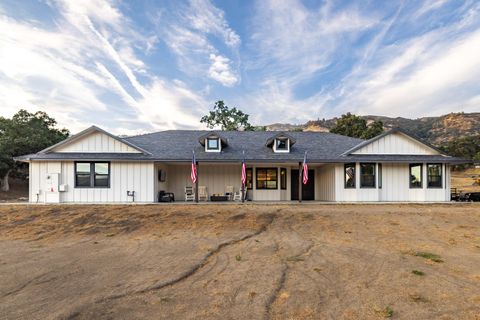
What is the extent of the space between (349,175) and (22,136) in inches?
1342

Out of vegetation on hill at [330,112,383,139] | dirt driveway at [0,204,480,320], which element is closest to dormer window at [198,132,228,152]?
dirt driveway at [0,204,480,320]

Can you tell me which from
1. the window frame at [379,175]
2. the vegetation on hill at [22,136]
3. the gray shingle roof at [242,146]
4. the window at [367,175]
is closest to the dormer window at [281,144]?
the gray shingle roof at [242,146]

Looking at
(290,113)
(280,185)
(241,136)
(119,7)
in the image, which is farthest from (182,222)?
(290,113)

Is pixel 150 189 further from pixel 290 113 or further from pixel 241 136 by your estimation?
pixel 290 113

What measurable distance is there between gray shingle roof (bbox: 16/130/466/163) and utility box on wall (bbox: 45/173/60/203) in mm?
1074

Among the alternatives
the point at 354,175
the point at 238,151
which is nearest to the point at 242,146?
the point at 238,151

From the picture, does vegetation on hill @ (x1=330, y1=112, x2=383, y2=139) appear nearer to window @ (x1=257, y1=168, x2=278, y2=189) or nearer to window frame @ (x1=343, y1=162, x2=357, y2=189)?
window frame @ (x1=343, y1=162, x2=357, y2=189)

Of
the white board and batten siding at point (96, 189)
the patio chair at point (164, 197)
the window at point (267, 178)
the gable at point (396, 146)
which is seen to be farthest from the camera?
the window at point (267, 178)

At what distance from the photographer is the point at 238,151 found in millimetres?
17719

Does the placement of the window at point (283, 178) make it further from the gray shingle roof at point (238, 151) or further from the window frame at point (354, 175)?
the window frame at point (354, 175)

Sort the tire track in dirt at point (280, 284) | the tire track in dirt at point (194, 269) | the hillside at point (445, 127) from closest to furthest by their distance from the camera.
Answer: the tire track in dirt at point (280, 284), the tire track in dirt at point (194, 269), the hillside at point (445, 127)

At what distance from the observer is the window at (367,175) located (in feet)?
53.8

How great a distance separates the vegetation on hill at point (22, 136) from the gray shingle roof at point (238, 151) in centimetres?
1703

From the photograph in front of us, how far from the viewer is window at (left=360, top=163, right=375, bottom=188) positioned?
16.4 m
